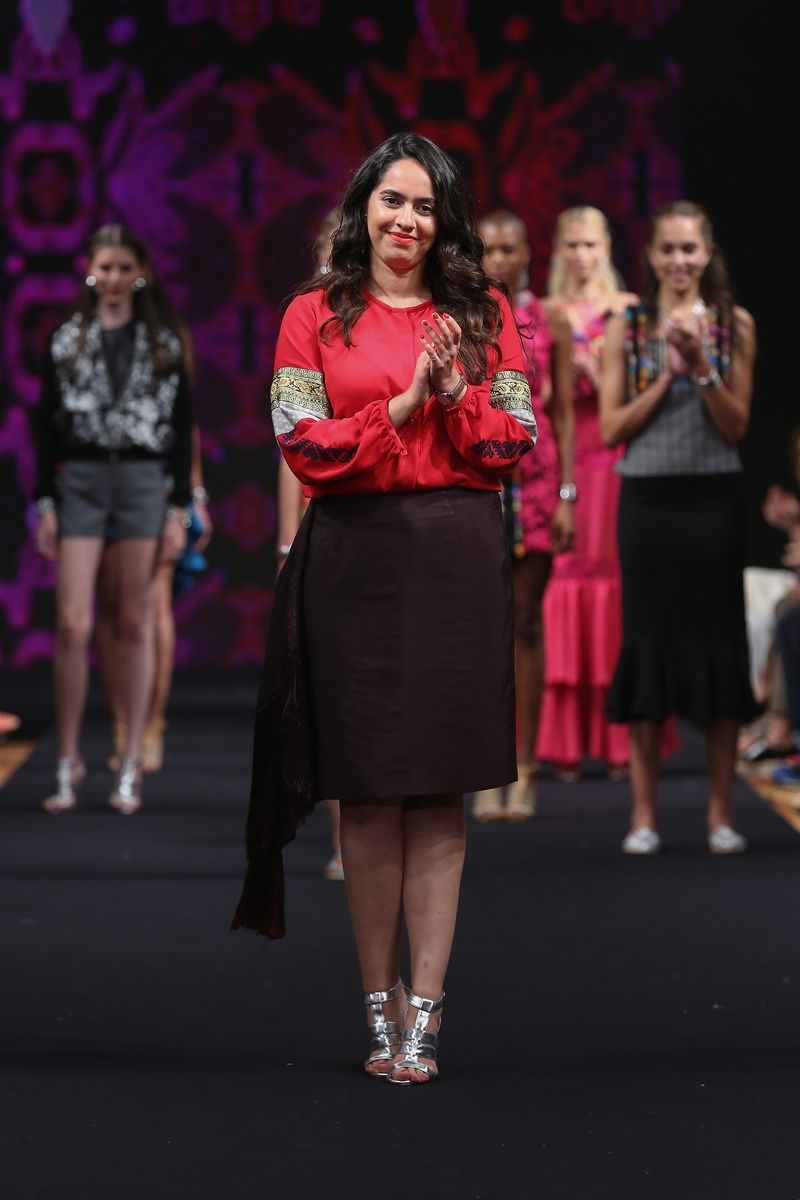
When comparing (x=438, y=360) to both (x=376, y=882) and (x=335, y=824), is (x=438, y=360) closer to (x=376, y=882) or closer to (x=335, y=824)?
(x=376, y=882)

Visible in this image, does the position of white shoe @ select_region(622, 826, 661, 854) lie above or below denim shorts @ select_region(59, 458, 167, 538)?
below

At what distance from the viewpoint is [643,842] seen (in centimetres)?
482

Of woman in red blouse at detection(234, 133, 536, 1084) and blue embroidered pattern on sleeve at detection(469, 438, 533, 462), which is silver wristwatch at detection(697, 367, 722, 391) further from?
blue embroidered pattern on sleeve at detection(469, 438, 533, 462)

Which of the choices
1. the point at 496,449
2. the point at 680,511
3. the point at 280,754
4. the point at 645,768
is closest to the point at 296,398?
the point at 496,449

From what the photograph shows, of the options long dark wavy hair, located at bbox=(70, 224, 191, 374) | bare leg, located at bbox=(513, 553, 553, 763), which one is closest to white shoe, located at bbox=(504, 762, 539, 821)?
bare leg, located at bbox=(513, 553, 553, 763)

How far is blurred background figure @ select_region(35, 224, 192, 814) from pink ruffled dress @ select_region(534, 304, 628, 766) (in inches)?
52.8

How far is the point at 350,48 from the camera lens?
9.96 m

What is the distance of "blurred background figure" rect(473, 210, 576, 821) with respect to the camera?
5250 millimetres

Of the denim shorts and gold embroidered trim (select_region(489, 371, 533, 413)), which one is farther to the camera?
the denim shorts

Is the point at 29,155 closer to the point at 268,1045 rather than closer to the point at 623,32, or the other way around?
the point at 623,32

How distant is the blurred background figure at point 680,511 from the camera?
465cm

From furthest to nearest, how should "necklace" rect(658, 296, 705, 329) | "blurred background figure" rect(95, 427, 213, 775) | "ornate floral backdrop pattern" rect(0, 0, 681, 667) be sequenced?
1. "ornate floral backdrop pattern" rect(0, 0, 681, 667)
2. "blurred background figure" rect(95, 427, 213, 775)
3. "necklace" rect(658, 296, 705, 329)

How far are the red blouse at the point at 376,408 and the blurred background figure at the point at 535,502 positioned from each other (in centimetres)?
232

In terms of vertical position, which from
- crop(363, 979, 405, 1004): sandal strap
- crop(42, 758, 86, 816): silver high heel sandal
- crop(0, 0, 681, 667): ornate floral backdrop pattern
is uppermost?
crop(0, 0, 681, 667): ornate floral backdrop pattern
